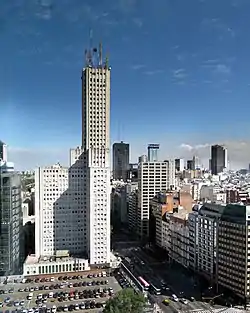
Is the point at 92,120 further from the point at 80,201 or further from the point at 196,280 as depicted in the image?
the point at 196,280

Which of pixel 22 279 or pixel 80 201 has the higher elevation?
pixel 80 201

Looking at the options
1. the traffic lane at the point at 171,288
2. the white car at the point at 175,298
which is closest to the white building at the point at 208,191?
the traffic lane at the point at 171,288

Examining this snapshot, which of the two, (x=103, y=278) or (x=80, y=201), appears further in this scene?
(x=80, y=201)

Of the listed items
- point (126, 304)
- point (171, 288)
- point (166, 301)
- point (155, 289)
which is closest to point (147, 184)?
point (171, 288)

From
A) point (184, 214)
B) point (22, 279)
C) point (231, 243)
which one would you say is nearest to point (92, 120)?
point (184, 214)

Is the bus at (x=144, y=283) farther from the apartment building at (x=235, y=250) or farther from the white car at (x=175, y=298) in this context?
the apartment building at (x=235, y=250)

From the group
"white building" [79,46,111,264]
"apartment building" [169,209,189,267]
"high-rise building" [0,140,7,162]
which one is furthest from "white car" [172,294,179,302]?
"high-rise building" [0,140,7,162]
